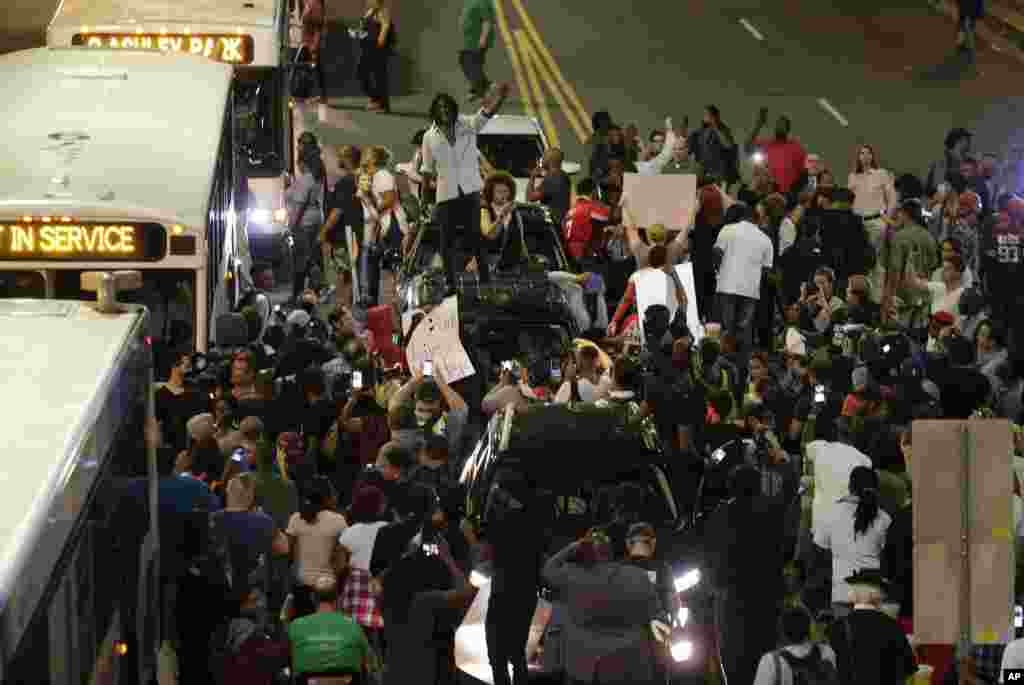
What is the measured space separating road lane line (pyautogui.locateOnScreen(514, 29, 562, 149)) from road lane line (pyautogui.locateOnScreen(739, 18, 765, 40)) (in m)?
3.89

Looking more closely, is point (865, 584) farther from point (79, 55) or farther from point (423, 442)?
point (79, 55)

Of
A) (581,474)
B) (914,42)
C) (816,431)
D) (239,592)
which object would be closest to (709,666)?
(581,474)

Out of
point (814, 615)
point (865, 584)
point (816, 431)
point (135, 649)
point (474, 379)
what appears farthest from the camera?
point (474, 379)

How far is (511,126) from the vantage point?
88.7 ft

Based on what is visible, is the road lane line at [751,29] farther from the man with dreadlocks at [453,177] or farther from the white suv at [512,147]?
the man with dreadlocks at [453,177]

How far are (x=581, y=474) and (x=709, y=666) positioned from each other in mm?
1629

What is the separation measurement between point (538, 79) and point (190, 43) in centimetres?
1308

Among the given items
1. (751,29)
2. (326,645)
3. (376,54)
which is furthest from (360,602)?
(751,29)

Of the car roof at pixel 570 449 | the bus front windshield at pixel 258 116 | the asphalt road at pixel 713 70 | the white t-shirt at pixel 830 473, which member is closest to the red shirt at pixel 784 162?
the asphalt road at pixel 713 70

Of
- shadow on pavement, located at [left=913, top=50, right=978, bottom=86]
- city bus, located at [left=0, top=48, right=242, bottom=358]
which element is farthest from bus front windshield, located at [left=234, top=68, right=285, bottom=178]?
shadow on pavement, located at [left=913, top=50, right=978, bottom=86]

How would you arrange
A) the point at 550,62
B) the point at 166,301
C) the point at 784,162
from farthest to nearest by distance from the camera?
the point at 550,62 < the point at 784,162 < the point at 166,301

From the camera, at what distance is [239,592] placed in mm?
11719

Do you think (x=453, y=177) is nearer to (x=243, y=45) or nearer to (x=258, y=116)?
(x=243, y=45)

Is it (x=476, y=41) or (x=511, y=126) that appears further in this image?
(x=476, y=41)
